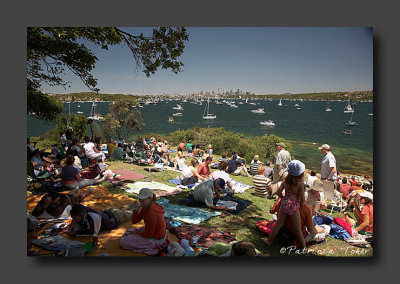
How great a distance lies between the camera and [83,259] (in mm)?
3701

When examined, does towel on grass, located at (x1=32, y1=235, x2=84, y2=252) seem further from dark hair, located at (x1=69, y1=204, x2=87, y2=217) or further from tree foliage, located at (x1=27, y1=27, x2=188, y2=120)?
tree foliage, located at (x1=27, y1=27, x2=188, y2=120)

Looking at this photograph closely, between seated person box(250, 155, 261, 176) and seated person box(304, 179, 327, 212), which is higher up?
seated person box(250, 155, 261, 176)

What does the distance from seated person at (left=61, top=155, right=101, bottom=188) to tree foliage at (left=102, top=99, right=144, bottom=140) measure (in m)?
0.97

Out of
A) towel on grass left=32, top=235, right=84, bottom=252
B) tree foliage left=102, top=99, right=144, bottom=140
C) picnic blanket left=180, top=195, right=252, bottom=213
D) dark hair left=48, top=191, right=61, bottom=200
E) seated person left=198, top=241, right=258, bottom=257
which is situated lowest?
seated person left=198, top=241, right=258, bottom=257

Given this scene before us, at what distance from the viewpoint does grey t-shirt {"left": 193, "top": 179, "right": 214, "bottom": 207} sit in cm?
474

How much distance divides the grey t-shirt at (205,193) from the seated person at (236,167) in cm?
200

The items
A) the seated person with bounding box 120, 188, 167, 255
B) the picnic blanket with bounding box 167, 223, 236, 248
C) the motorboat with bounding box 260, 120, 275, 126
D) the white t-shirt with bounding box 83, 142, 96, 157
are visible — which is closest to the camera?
the seated person with bounding box 120, 188, 167, 255

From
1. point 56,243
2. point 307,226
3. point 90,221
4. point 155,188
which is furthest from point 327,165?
point 56,243

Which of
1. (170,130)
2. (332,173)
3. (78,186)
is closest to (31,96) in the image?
(78,186)

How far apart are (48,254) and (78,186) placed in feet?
3.99

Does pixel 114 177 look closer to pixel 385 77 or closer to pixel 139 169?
pixel 139 169

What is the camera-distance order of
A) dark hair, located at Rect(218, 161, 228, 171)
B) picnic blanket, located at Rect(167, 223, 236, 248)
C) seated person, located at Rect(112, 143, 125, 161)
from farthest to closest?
seated person, located at Rect(112, 143, 125, 161) < dark hair, located at Rect(218, 161, 228, 171) < picnic blanket, located at Rect(167, 223, 236, 248)

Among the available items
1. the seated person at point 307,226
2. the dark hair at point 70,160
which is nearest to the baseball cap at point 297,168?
the seated person at point 307,226

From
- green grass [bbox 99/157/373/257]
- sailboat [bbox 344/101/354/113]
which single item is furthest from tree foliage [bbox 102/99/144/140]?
sailboat [bbox 344/101/354/113]
